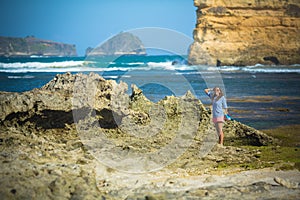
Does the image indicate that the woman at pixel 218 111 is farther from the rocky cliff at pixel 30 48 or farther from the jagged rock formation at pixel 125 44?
the rocky cliff at pixel 30 48

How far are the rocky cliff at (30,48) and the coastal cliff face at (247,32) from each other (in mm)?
84576

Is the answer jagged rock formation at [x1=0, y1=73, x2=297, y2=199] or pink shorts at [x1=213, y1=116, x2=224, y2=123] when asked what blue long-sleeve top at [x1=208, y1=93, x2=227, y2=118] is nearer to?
pink shorts at [x1=213, y1=116, x2=224, y2=123]

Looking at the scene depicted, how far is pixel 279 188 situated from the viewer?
17.7 feet

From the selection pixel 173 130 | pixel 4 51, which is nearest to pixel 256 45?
pixel 173 130

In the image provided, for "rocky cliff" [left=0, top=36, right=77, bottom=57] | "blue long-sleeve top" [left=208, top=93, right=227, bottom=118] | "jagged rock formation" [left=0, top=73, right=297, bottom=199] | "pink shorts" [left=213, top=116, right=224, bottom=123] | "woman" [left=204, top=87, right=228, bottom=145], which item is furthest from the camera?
"rocky cliff" [left=0, top=36, right=77, bottom=57]

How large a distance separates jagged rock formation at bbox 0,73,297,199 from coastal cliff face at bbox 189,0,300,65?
51.8m

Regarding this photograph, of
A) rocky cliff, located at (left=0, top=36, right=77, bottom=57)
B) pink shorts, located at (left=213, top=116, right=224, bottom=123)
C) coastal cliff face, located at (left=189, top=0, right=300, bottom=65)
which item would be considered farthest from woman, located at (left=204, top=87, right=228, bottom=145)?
rocky cliff, located at (left=0, top=36, right=77, bottom=57)

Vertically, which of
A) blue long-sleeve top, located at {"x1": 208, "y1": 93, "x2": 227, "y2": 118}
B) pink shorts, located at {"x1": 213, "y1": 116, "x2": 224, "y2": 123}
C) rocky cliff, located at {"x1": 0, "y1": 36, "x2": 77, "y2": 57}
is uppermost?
blue long-sleeve top, located at {"x1": 208, "y1": 93, "x2": 227, "y2": 118}

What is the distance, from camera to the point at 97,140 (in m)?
6.96

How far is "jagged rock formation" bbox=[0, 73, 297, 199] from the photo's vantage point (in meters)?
4.88

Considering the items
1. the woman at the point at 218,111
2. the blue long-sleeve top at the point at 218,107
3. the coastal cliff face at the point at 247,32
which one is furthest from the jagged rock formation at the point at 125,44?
the blue long-sleeve top at the point at 218,107

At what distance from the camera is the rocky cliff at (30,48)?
133m

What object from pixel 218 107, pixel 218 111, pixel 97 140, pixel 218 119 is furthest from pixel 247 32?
pixel 97 140

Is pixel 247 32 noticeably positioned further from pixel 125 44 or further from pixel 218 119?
pixel 218 119
